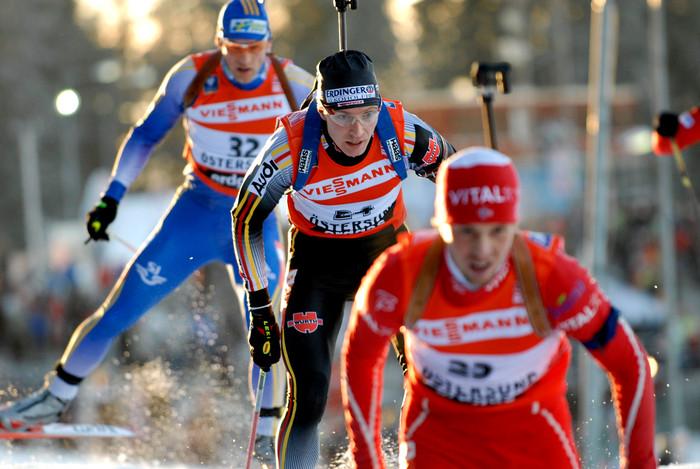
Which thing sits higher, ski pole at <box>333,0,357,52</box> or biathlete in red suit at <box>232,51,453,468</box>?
ski pole at <box>333,0,357,52</box>

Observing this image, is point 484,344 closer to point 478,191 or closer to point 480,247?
point 480,247

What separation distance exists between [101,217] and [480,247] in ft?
13.4

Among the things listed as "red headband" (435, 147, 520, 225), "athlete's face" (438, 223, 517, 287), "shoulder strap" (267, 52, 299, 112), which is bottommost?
"athlete's face" (438, 223, 517, 287)

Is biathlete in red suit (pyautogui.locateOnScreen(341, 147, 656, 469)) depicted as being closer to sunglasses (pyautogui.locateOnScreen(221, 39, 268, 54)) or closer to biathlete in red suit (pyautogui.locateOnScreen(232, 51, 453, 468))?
biathlete in red suit (pyautogui.locateOnScreen(232, 51, 453, 468))

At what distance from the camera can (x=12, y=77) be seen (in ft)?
128

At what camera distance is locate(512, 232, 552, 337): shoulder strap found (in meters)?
4.15

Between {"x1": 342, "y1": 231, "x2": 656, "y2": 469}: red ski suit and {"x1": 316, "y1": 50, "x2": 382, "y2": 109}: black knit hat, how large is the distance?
4.28 feet

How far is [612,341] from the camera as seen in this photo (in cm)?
414

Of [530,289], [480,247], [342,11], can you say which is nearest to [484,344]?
[530,289]

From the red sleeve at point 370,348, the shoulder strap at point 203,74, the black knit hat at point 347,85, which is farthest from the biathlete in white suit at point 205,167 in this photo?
the red sleeve at point 370,348

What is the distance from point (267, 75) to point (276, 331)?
1935 millimetres

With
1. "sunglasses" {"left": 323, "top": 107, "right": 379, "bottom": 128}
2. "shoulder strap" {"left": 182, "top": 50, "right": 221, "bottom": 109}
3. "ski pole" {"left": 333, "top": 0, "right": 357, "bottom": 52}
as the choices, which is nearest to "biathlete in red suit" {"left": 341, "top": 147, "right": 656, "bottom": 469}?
"sunglasses" {"left": 323, "top": 107, "right": 379, "bottom": 128}

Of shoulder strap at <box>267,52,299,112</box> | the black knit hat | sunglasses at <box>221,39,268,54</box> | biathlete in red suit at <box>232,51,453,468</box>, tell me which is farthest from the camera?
shoulder strap at <box>267,52,299,112</box>

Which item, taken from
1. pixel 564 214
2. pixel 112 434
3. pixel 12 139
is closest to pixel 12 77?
pixel 12 139
